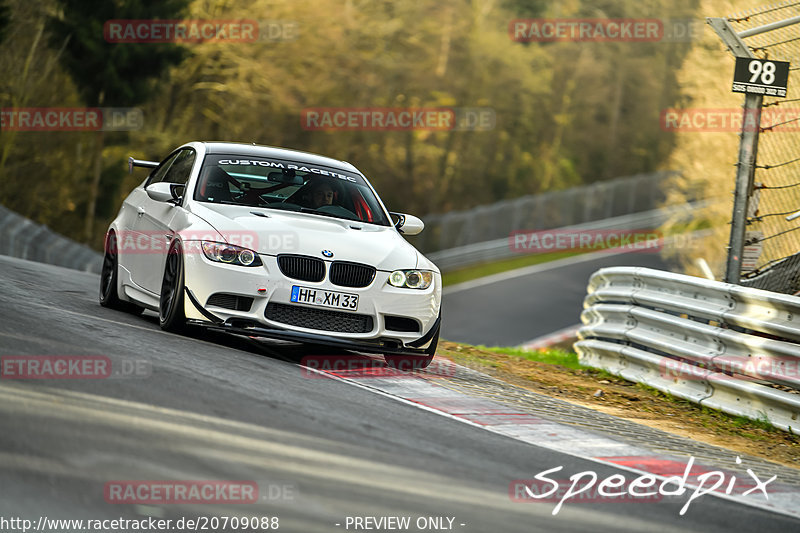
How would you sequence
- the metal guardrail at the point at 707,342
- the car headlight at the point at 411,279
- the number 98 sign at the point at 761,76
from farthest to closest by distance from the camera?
the number 98 sign at the point at 761,76 → the metal guardrail at the point at 707,342 → the car headlight at the point at 411,279

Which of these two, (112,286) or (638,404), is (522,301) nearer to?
(638,404)

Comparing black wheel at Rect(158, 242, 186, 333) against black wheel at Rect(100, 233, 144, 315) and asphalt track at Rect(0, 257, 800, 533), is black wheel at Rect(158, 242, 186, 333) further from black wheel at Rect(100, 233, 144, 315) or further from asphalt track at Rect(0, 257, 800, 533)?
black wheel at Rect(100, 233, 144, 315)

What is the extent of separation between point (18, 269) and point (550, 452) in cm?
787

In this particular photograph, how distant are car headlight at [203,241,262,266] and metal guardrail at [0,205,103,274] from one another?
33.0 feet

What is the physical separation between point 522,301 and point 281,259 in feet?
92.1

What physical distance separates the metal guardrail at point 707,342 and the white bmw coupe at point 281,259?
2.50 meters

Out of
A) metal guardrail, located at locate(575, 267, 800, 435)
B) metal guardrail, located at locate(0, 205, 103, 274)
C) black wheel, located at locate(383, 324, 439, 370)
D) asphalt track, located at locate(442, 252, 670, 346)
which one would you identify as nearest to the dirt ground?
metal guardrail, located at locate(575, 267, 800, 435)

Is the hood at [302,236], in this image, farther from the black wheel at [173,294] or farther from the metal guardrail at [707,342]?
the metal guardrail at [707,342]

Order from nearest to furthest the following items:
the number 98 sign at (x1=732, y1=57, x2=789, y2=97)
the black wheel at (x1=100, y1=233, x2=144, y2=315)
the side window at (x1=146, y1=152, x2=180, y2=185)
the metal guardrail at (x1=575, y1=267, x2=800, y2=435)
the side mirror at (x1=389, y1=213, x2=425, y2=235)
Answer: the metal guardrail at (x1=575, y1=267, x2=800, y2=435) → the side mirror at (x1=389, y1=213, x2=425, y2=235) → the number 98 sign at (x1=732, y1=57, x2=789, y2=97) → the black wheel at (x1=100, y1=233, x2=144, y2=315) → the side window at (x1=146, y1=152, x2=180, y2=185)

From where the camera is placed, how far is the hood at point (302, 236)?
8289 millimetres

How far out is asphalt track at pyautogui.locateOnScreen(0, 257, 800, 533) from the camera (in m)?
4.46

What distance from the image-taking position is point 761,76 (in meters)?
10.2

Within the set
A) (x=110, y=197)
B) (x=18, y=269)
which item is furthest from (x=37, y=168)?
(x=18, y=269)

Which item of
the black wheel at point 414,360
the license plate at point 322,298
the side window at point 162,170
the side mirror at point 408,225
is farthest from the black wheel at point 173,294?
the side mirror at point 408,225
